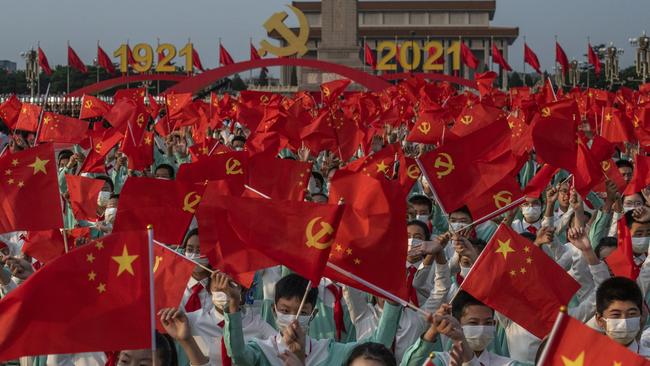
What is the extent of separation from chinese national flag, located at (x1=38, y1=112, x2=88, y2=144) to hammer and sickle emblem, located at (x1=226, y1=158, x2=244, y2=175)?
6.00m

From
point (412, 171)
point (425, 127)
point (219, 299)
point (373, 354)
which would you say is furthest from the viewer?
point (425, 127)

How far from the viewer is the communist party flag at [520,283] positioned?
4684 mm

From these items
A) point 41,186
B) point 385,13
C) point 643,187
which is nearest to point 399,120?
point 643,187

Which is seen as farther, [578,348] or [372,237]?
[372,237]

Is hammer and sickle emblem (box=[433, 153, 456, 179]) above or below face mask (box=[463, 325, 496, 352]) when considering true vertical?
above

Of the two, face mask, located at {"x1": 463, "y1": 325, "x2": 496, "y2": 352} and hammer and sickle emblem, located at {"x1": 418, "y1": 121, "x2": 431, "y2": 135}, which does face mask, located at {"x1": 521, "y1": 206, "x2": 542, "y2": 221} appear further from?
hammer and sickle emblem, located at {"x1": 418, "y1": 121, "x2": 431, "y2": 135}

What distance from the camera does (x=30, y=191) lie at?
20.2 ft

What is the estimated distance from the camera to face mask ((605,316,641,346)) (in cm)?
429

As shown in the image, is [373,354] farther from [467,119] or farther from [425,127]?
[425,127]

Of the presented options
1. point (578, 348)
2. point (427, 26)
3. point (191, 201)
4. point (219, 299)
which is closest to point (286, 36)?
point (427, 26)

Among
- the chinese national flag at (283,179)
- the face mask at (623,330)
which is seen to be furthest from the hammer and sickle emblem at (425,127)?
the face mask at (623,330)

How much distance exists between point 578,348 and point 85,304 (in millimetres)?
1849

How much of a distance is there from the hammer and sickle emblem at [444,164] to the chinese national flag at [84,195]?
3.03 meters

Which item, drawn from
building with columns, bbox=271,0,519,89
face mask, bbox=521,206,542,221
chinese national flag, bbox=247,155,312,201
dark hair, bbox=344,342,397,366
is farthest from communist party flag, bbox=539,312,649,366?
building with columns, bbox=271,0,519,89
